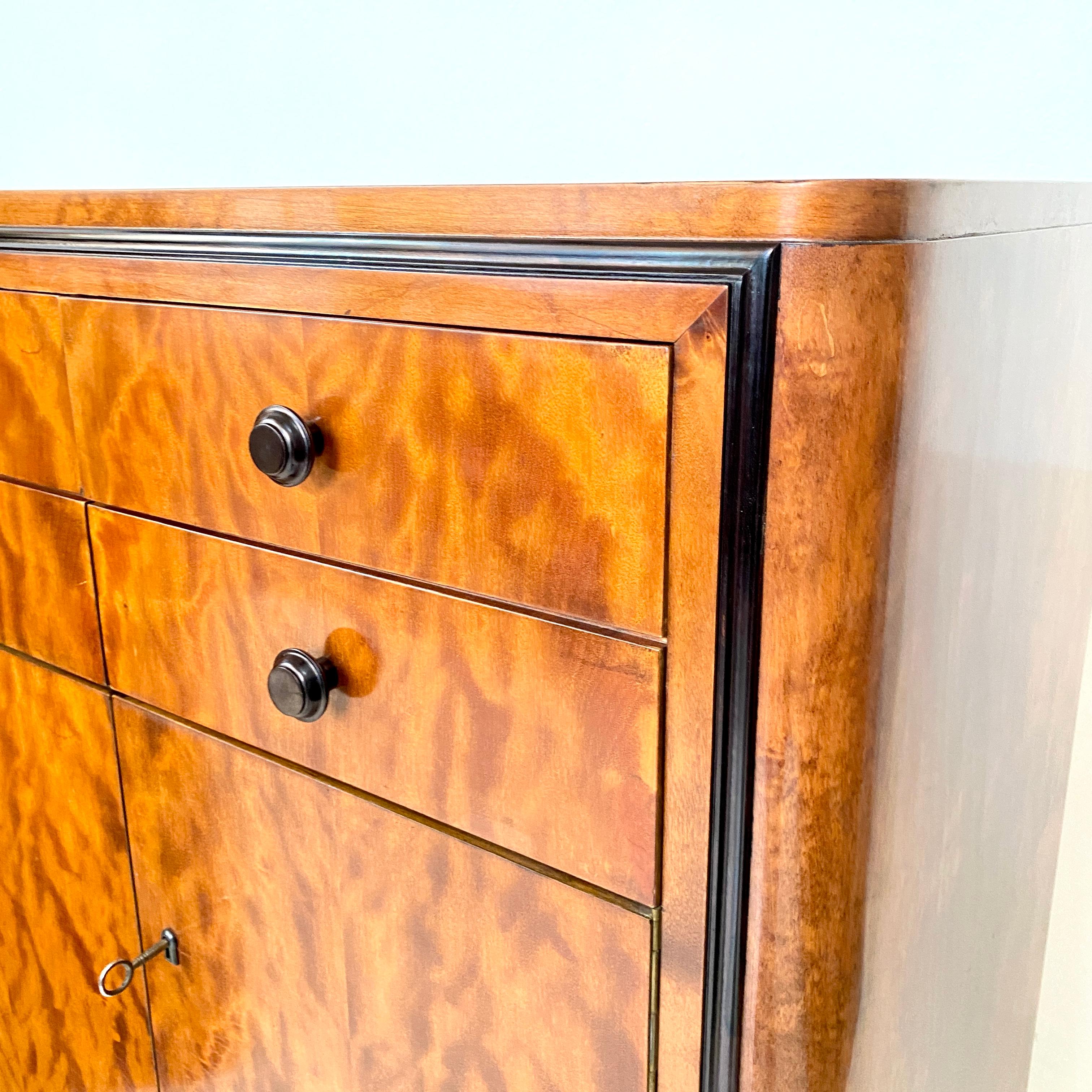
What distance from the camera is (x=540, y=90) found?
1.03 m

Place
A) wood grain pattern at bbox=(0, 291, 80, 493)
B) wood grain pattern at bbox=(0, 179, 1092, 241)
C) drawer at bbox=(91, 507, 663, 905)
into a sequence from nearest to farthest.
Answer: wood grain pattern at bbox=(0, 179, 1092, 241)
drawer at bbox=(91, 507, 663, 905)
wood grain pattern at bbox=(0, 291, 80, 493)

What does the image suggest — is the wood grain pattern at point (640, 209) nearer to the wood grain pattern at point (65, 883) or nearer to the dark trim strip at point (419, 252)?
the dark trim strip at point (419, 252)

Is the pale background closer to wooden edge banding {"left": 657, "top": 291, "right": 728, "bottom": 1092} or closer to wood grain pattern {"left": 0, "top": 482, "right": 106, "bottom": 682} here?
wooden edge banding {"left": 657, "top": 291, "right": 728, "bottom": 1092}

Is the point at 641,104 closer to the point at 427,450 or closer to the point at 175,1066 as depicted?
→ the point at 427,450

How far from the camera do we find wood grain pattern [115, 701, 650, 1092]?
528 mm

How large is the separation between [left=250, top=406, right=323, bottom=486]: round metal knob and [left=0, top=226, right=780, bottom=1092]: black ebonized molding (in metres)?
0.08

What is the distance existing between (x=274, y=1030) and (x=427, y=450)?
401 mm

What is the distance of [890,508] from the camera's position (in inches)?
17.0

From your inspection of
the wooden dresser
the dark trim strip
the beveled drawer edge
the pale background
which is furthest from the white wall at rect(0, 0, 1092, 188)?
the beveled drawer edge

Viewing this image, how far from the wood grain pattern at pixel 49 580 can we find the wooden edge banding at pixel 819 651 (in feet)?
1.56

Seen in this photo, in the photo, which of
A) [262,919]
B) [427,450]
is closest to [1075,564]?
[427,450]

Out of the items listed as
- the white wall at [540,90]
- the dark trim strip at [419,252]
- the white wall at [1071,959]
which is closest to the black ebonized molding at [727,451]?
the dark trim strip at [419,252]

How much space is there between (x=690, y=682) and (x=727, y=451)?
0.33 feet

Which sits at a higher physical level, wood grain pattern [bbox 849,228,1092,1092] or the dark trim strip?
the dark trim strip
